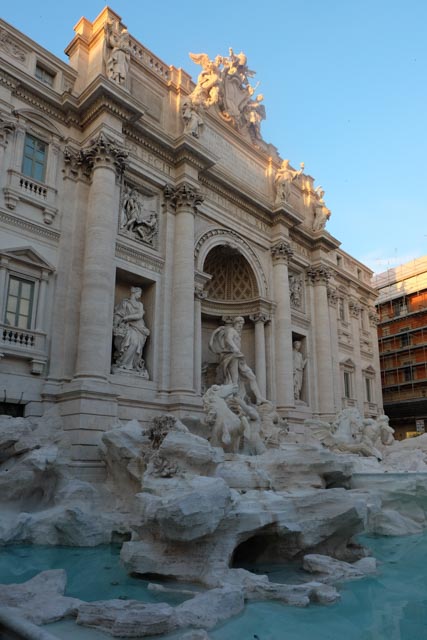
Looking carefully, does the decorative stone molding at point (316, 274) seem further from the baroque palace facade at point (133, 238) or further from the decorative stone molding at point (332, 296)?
the baroque palace facade at point (133, 238)

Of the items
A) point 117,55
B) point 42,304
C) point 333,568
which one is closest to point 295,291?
point 117,55

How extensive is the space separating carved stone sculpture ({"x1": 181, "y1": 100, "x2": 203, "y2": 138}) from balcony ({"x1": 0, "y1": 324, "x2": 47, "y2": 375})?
7.95 m

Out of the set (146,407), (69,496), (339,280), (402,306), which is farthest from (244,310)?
(402,306)

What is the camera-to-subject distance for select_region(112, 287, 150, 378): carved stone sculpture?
521 inches

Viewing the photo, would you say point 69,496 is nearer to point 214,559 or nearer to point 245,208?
point 214,559

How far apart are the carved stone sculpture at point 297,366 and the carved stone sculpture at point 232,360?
385 centimetres

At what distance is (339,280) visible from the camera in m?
25.1

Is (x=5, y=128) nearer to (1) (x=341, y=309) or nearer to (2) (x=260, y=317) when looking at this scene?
(2) (x=260, y=317)

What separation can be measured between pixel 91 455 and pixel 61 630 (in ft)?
21.8

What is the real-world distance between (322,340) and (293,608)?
16.0 meters

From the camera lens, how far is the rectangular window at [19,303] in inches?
454

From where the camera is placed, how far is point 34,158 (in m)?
12.8

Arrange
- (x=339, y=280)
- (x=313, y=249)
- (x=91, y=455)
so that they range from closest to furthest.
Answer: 1. (x=91, y=455)
2. (x=313, y=249)
3. (x=339, y=280)

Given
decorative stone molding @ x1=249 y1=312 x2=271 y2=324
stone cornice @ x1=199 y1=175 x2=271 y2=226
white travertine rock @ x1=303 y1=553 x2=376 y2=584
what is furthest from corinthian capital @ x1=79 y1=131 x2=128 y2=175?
white travertine rock @ x1=303 y1=553 x2=376 y2=584
